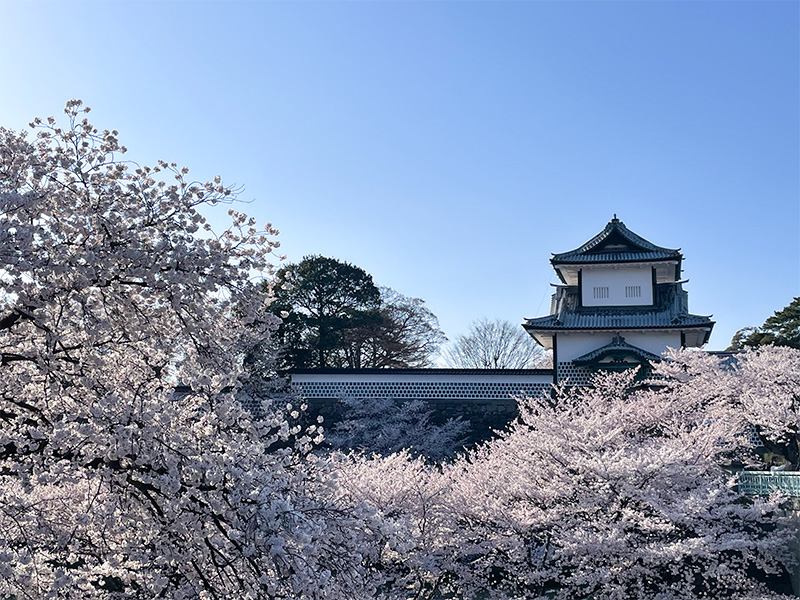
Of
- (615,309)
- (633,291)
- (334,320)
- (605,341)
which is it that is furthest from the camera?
(334,320)

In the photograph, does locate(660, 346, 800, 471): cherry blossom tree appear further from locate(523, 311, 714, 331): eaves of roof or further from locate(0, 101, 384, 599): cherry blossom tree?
locate(0, 101, 384, 599): cherry blossom tree

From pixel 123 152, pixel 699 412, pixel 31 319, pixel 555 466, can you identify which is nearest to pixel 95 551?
pixel 31 319

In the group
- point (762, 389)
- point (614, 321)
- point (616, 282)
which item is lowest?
point (762, 389)

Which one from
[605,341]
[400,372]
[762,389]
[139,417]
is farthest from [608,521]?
[605,341]

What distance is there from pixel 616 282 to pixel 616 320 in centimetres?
149

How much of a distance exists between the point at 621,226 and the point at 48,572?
2023cm

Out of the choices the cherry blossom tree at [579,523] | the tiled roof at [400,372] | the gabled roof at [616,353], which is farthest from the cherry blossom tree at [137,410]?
the gabled roof at [616,353]

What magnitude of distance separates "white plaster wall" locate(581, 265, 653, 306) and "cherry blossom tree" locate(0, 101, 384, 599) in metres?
18.2

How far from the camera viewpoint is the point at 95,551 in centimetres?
520

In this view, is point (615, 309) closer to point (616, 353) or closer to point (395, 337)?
point (616, 353)

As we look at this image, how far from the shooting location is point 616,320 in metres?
21.4

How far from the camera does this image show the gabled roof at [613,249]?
72.6 ft

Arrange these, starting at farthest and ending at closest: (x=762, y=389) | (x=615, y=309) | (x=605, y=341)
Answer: (x=615, y=309), (x=605, y=341), (x=762, y=389)

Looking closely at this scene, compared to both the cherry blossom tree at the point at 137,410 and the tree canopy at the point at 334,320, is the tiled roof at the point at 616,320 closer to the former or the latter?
the tree canopy at the point at 334,320
